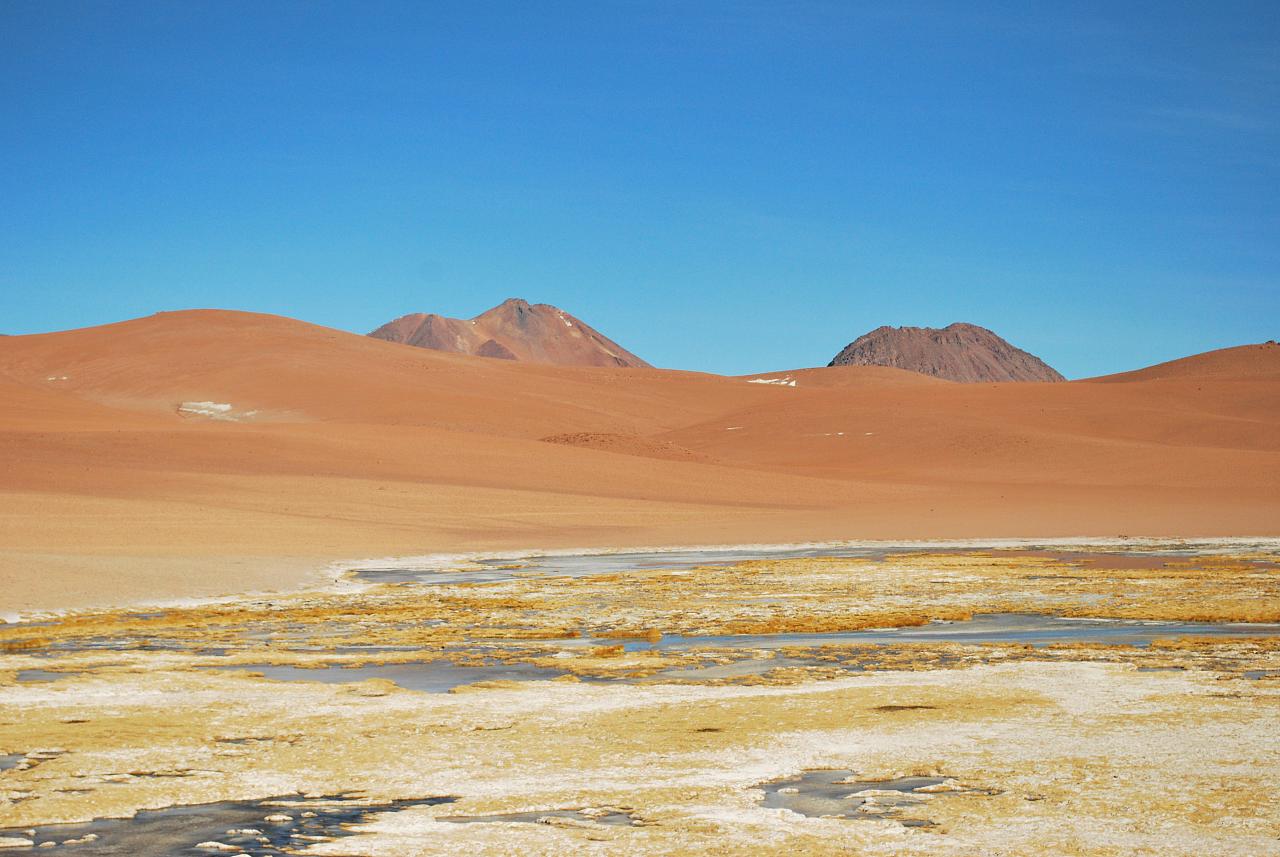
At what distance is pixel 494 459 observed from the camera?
6256 centimetres

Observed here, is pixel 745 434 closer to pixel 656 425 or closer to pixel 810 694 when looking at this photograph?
Answer: pixel 656 425

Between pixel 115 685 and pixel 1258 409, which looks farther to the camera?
pixel 1258 409

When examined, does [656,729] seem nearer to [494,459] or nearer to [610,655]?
[610,655]

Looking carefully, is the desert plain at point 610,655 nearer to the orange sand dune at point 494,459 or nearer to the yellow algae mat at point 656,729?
the yellow algae mat at point 656,729

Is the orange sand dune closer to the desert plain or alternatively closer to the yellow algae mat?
the desert plain

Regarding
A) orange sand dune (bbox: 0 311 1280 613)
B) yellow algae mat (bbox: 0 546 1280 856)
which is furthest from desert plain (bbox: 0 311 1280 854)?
orange sand dune (bbox: 0 311 1280 613)

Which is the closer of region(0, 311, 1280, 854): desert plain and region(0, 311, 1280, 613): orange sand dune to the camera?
region(0, 311, 1280, 854): desert plain

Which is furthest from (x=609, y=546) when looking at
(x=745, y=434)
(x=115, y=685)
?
(x=745, y=434)

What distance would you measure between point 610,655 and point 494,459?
45.3 m

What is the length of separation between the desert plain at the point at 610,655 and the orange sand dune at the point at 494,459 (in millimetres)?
347

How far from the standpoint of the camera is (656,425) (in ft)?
336

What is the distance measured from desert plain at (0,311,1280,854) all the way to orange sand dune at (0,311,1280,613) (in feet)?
1.14

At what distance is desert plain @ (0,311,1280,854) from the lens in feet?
30.4

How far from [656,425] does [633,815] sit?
3665 inches
